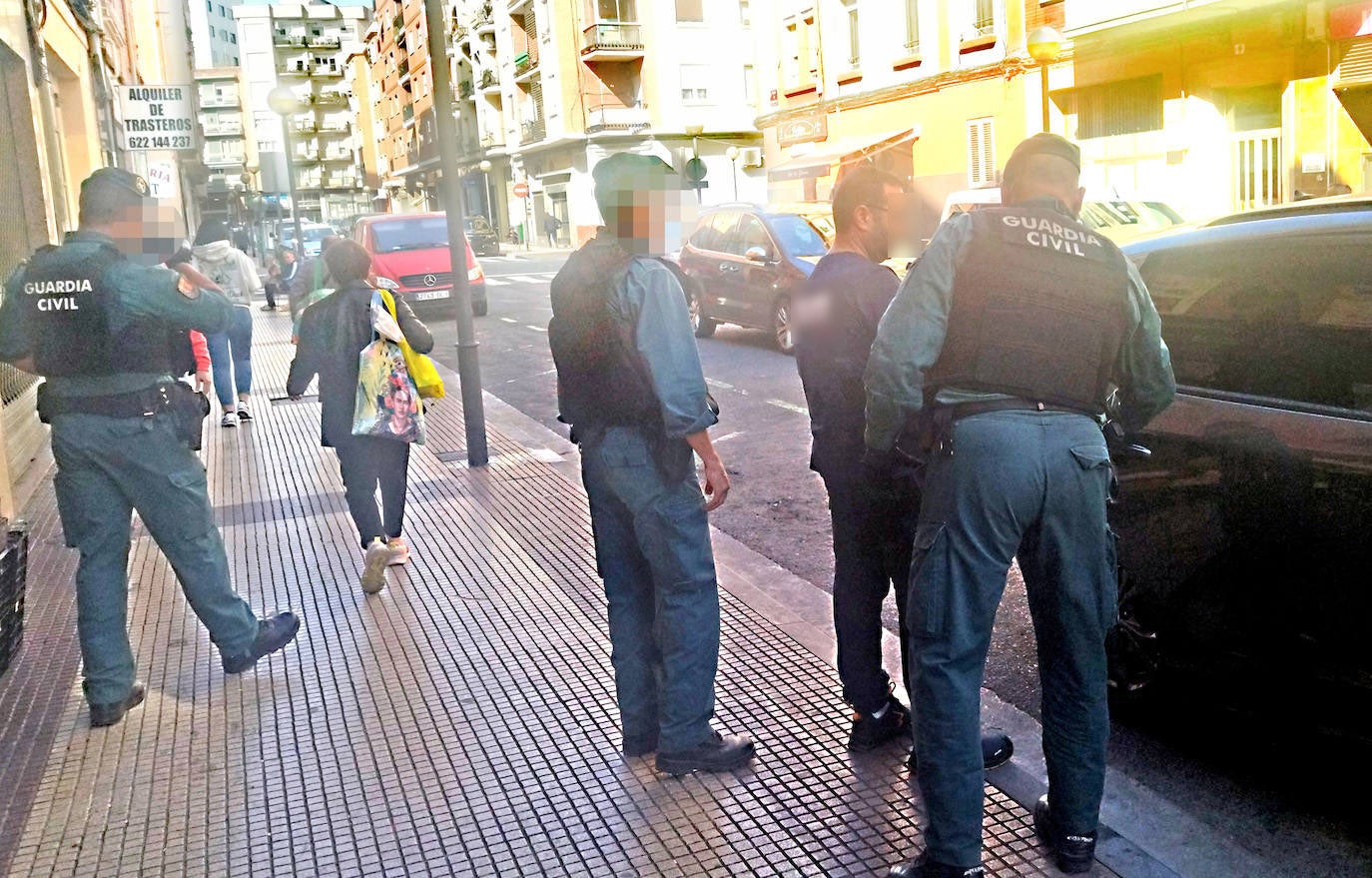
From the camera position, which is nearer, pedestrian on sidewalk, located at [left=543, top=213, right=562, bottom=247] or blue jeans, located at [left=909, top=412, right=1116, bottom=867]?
blue jeans, located at [left=909, top=412, right=1116, bottom=867]

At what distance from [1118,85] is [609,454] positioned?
2103 cm

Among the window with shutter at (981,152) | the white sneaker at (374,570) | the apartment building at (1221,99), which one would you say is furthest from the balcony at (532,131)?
the white sneaker at (374,570)

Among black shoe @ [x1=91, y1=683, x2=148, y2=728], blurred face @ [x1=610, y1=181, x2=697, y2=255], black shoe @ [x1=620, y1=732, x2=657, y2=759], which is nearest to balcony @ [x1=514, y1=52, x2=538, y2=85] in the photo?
black shoe @ [x1=91, y1=683, x2=148, y2=728]

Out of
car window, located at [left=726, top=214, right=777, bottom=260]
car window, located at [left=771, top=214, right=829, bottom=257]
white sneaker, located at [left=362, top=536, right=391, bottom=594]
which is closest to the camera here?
white sneaker, located at [left=362, top=536, right=391, bottom=594]

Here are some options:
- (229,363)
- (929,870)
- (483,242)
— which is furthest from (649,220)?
(483,242)

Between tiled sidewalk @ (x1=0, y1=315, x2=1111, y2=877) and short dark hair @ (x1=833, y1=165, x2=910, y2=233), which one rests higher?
short dark hair @ (x1=833, y1=165, x2=910, y2=233)

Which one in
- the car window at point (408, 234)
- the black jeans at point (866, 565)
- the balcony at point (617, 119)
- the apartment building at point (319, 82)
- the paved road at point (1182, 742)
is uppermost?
the apartment building at point (319, 82)

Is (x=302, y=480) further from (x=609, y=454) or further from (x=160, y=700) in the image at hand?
(x=609, y=454)

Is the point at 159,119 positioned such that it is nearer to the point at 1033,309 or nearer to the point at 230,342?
the point at 230,342

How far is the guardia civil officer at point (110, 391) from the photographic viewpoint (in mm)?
4215

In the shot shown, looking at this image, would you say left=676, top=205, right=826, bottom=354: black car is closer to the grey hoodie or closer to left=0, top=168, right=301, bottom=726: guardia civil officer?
the grey hoodie

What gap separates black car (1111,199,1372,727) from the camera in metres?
3.14

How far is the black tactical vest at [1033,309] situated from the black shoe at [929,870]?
3.80 ft

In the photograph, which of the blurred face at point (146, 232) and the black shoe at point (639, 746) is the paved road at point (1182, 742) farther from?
the blurred face at point (146, 232)
